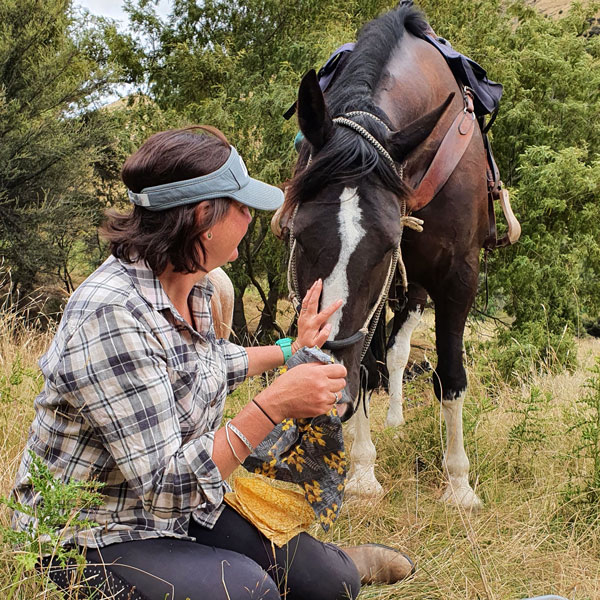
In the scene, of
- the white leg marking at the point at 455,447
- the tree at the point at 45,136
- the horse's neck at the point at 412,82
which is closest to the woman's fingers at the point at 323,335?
the horse's neck at the point at 412,82

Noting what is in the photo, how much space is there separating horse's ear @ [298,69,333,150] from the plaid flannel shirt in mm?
1125

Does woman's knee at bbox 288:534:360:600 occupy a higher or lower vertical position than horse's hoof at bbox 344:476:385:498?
higher

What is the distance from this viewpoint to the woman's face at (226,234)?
79.6 inches

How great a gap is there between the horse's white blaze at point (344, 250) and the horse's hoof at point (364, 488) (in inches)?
56.8

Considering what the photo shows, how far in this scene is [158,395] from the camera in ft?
5.86

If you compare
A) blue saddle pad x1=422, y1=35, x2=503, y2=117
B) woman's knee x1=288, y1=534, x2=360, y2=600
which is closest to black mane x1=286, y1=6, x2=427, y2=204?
blue saddle pad x1=422, y1=35, x2=503, y2=117

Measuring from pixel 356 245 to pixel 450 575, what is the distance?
4.90ft

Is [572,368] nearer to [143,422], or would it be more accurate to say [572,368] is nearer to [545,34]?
[545,34]

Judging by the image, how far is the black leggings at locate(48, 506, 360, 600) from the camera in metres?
1.86

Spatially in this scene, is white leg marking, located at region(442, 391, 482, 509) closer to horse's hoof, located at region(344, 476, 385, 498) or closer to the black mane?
horse's hoof, located at region(344, 476, 385, 498)

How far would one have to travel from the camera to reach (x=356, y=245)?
8.44 feet

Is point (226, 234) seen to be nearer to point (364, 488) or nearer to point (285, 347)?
point (285, 347)

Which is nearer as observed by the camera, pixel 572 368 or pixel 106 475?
pixel 106 475

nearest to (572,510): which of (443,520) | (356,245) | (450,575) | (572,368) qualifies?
(443,520)
